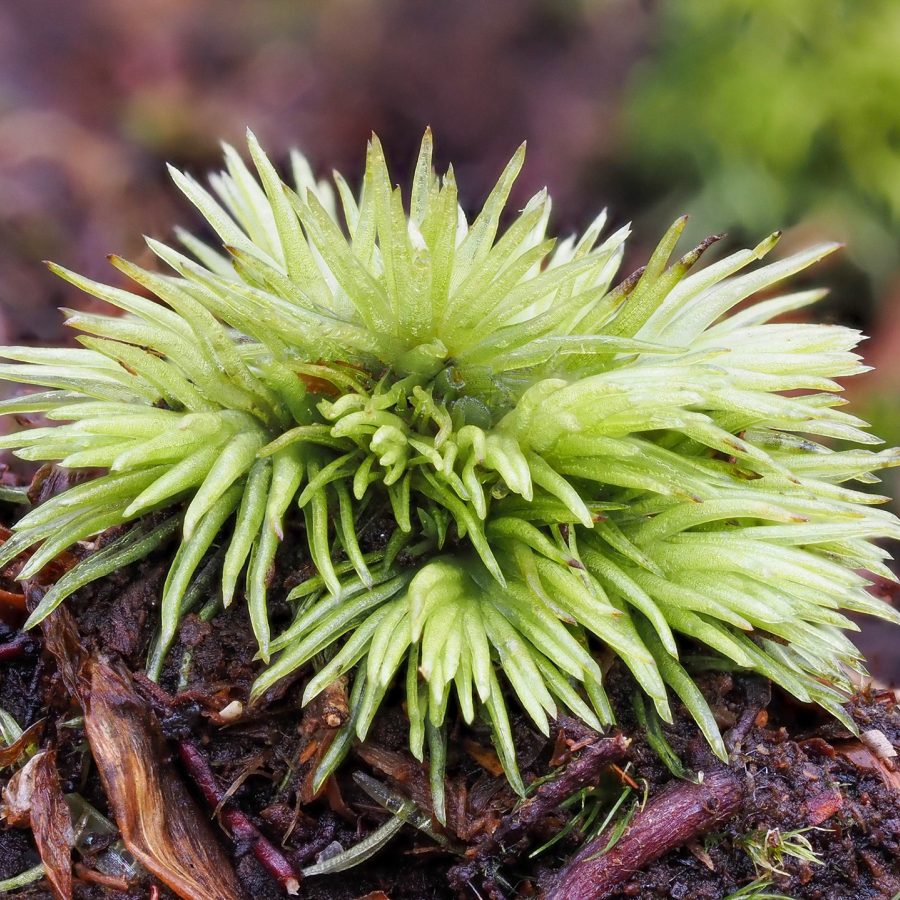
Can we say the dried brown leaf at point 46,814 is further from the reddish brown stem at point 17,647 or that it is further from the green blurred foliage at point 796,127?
the green blurred foliage at point 796,127

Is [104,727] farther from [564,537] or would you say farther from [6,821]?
[564,537]

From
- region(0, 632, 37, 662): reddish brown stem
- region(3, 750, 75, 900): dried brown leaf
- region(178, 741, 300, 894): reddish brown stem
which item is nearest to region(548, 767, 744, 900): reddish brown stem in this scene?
region(178, 741, 300, 894): reddish brown stem

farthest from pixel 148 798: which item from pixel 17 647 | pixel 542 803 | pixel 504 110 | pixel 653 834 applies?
pixel 504 110

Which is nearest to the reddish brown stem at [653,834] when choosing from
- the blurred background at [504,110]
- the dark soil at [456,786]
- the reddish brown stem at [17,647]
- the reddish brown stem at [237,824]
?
the dark soil at [456,786]

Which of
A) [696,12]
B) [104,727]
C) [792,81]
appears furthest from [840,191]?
[104,727]

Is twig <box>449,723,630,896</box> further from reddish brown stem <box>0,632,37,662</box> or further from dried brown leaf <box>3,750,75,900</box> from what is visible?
reddish brown stem <box>0,632,37,662</box>

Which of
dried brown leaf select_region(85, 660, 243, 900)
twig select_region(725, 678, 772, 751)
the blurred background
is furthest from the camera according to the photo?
the blurred background

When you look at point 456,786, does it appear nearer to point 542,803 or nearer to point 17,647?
point 542,803
